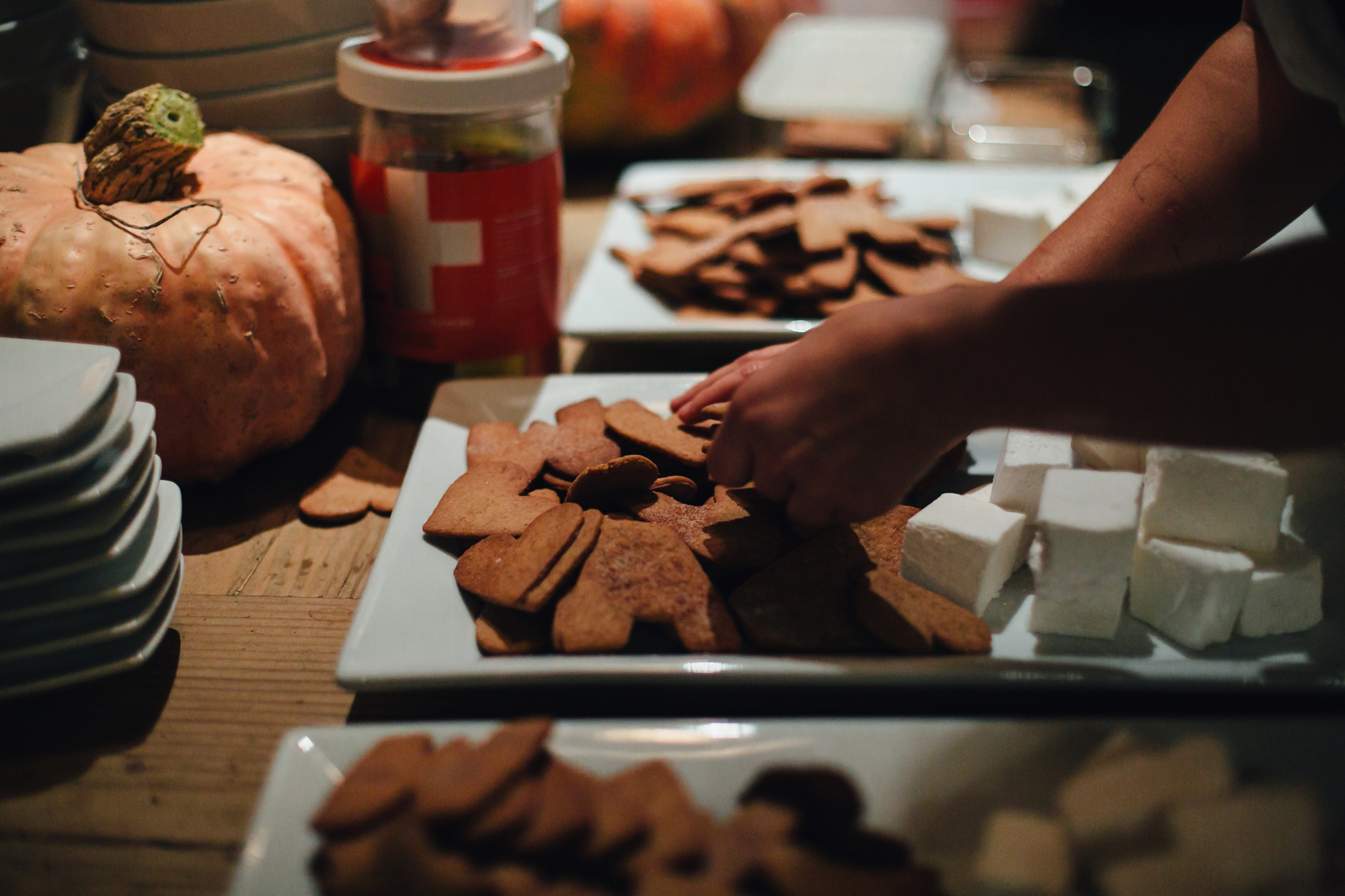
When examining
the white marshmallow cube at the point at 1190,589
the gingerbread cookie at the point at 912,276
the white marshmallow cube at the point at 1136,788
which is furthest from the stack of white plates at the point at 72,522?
the gingerbread cookie at the point at 912,276

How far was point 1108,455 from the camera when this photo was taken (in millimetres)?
912

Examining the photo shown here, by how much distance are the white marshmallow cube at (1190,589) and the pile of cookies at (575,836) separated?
33 cm

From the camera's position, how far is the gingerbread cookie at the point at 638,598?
2.43ft

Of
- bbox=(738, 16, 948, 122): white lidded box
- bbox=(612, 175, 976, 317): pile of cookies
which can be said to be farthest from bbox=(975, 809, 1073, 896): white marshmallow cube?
bbox=(738, 16, 948, 122): white lidded box

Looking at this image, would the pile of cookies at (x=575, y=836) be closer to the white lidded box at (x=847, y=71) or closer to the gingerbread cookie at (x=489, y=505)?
the gingerbread cookie at (x=489, y=505)

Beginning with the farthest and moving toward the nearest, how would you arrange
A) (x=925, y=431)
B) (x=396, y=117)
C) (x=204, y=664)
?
(x=396, y=117) < (x=204, y=664) < (x=925, y=431)

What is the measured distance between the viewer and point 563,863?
55 centimetres

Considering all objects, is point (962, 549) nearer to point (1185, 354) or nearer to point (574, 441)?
point (1185, 354)

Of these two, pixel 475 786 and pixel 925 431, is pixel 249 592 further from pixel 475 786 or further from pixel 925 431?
pixel 925 431

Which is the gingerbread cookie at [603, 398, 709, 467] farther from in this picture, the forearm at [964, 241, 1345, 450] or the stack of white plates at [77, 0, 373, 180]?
the stack of white plates at [77, 0, 373, 180]

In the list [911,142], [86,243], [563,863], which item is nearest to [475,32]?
[86,243]

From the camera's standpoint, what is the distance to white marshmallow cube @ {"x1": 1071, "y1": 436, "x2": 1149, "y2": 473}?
0.88 metres

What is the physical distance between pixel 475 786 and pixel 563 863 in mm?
66

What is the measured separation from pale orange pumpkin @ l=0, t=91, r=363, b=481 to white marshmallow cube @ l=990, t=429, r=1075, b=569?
0.71 meters
